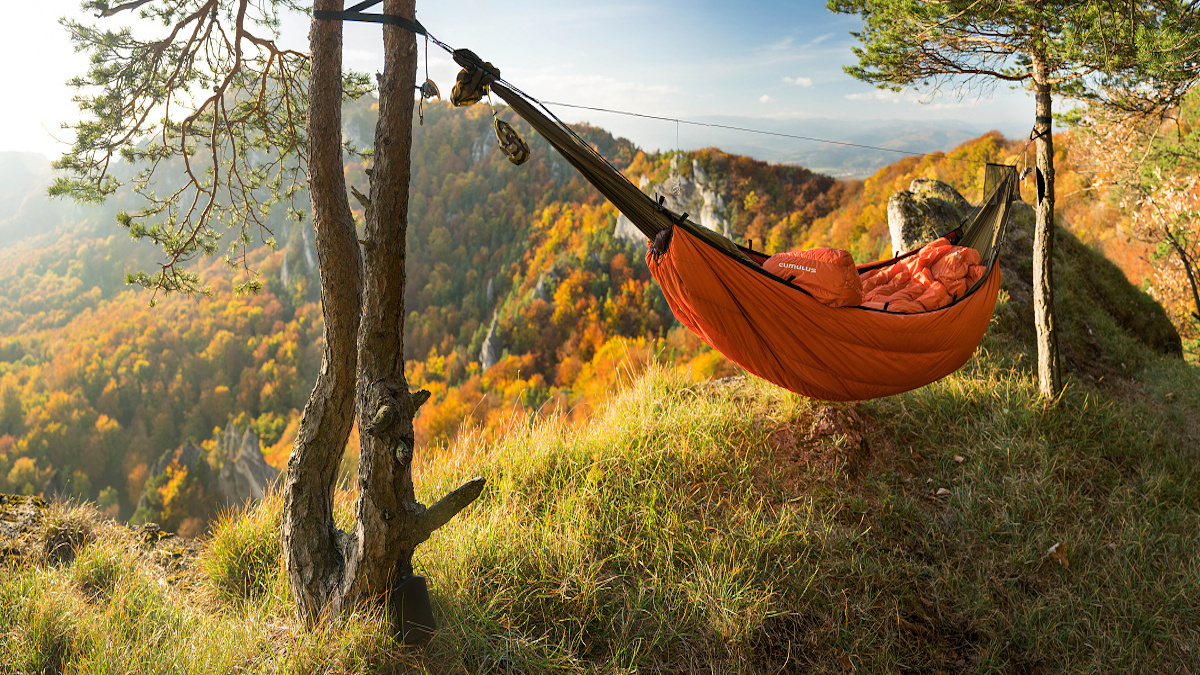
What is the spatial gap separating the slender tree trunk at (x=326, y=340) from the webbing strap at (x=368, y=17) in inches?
3.5

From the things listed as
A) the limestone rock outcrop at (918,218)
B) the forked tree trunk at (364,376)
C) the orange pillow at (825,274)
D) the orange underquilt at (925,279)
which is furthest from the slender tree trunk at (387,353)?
the limestone rock outcrop at (918,218)

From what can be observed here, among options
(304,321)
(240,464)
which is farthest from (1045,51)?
(304,321)

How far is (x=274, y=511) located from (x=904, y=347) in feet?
8.21

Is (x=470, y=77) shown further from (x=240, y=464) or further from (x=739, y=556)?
(x=240, y=464)

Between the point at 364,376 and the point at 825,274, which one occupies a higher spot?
the point at 825,274

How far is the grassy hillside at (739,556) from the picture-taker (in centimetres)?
154

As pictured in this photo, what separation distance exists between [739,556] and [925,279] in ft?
4.67

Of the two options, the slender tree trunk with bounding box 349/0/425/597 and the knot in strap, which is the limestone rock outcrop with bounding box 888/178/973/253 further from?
the slender tree trunk with bounding box 349/0/425/597

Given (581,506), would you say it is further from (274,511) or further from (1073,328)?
(1073,328)

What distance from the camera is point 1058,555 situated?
2014 mm

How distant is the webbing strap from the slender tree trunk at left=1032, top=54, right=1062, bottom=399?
287cm

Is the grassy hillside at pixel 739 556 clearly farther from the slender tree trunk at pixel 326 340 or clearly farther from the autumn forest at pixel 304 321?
the autumn forest at pixel 304 321

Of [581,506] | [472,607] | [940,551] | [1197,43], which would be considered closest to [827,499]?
[940,551]

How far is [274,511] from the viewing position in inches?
88.1
